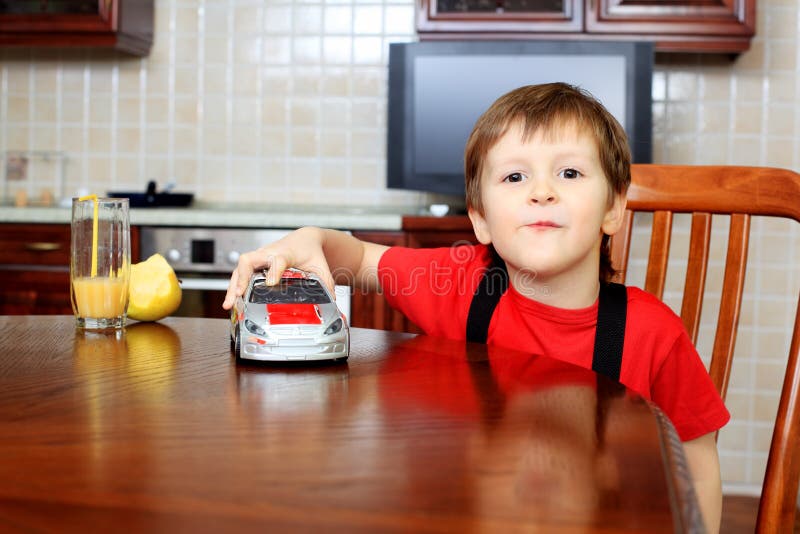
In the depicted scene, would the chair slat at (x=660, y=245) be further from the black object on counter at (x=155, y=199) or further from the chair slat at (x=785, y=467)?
the black object on counter at (x=155, y=199)

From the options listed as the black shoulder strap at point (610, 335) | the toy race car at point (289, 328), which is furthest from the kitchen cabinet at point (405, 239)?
the toy race car at point (289, 328)

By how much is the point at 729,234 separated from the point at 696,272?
0.07 m

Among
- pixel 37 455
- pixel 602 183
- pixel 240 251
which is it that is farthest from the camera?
pixel 240 251

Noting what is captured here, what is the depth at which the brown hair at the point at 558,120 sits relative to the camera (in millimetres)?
1108

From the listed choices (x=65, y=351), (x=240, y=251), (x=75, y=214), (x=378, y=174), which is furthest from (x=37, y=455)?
(x=378, y=174)

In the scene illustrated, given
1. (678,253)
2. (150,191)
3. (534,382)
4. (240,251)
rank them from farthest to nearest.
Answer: (678,253) < (150,191) < (240,251) < (534,382)

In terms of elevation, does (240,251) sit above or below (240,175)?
below

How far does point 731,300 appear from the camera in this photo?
114 centimetres

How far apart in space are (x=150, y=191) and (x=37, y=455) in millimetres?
2281

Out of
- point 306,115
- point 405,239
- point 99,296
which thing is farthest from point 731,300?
point 306,115

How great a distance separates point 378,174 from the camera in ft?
9.74

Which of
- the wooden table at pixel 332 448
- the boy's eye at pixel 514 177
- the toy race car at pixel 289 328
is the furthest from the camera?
the boy's eye at pixel 514 177

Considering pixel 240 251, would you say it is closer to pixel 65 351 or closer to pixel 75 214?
pixel 75 214

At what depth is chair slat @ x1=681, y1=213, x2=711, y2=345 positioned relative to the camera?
1179 mm
